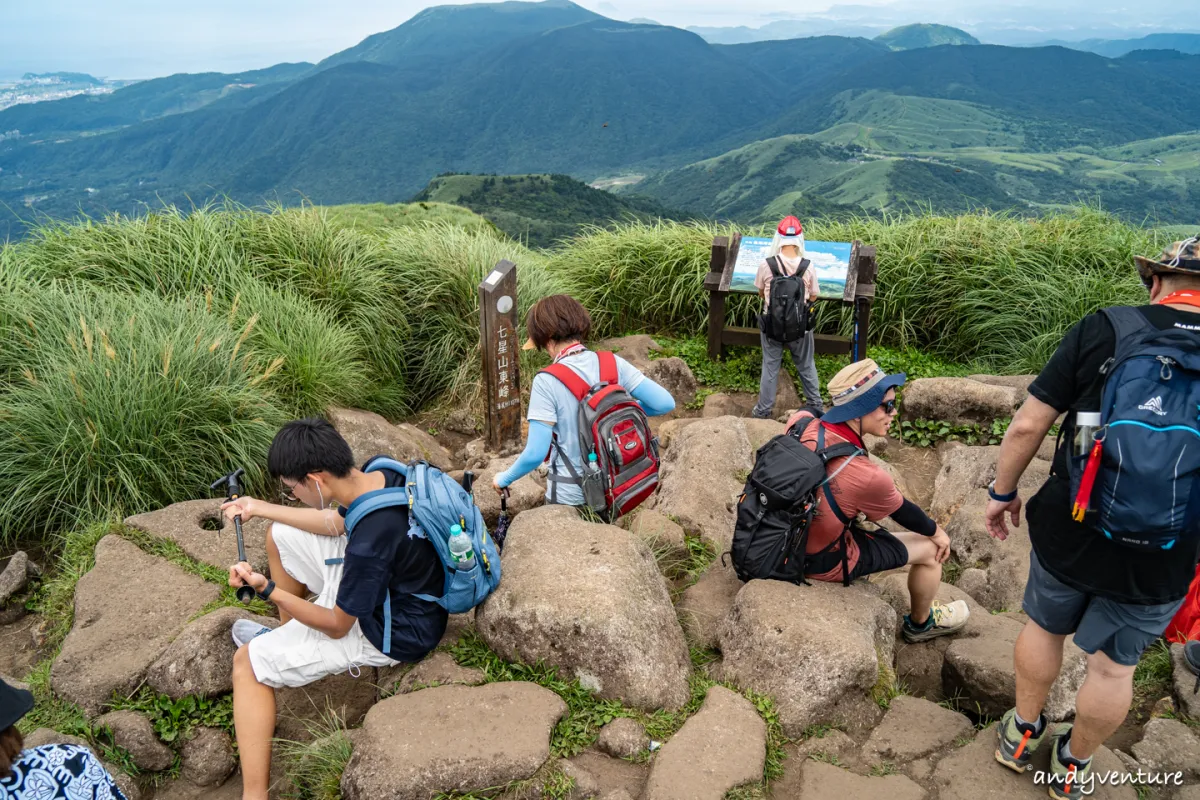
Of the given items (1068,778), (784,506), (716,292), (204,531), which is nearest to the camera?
(1068,778)

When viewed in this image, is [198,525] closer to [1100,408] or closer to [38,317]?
[38,317]

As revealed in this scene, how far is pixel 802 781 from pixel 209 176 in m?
206

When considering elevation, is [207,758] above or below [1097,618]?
below

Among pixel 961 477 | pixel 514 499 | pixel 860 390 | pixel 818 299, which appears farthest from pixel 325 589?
pixel 818 299

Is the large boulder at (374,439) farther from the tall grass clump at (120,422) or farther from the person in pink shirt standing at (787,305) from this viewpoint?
the person in pink shirt standing at (787,305)

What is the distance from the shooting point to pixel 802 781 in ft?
9.62

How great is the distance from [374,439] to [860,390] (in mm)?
3829

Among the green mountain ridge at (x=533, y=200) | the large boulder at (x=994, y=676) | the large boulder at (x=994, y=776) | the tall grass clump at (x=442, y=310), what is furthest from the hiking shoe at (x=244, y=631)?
the green mountain ridge at (x=533, y=200)

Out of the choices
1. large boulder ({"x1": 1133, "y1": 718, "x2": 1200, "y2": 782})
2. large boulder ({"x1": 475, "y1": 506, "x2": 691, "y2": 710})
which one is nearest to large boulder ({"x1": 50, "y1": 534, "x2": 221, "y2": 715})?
large boulder ({"x1": 475, "y1": 506, "x2": 691, "y2": 710})

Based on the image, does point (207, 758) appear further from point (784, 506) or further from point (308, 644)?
point (784, 506)

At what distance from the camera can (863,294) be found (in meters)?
7.31

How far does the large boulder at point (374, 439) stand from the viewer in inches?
230

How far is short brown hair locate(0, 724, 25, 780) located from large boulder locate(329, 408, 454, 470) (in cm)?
352

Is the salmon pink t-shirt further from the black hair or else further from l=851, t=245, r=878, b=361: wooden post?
l=851, t=245, r=878, b=361: wooden post
